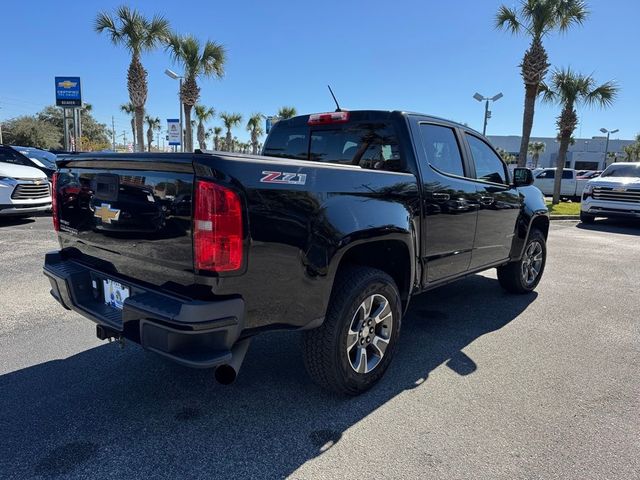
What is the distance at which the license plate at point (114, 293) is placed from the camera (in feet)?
8.64

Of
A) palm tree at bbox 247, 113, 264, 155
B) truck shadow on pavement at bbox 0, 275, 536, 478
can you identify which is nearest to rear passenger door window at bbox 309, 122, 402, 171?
truck shadow on pavement at bbox 0, 275, 536, 478

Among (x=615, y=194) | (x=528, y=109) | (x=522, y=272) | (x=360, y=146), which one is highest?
(x=528, y=109)

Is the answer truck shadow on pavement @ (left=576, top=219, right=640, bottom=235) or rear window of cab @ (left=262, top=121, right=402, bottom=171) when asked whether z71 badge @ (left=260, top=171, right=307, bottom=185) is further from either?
truck shadow on pavement @ (left=576, top=219, right=640, bottom=235)

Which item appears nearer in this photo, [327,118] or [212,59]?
[327,118]

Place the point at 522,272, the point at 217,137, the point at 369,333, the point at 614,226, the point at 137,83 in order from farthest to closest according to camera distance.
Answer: the point at 217,137 < the point at 137,83 < the point at 614,226 < the point at 522,272 < the point at 369,333

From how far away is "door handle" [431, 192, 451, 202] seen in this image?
3.56 m

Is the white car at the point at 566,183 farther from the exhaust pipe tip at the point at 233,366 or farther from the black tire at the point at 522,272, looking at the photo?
the exhaust pipe tip at the point at 233,366

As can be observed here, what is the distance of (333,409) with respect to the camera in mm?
2887

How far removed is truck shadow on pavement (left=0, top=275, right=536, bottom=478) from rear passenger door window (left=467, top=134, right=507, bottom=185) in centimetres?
172

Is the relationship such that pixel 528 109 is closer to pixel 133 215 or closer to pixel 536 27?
pixel 536 27

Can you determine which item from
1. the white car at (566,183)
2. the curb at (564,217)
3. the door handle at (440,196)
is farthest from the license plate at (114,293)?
the white car at (566,183)

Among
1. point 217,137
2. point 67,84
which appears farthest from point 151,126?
point 67,84

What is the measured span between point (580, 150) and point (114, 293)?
89.5 m

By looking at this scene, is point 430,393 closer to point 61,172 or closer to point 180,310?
point 180,310
